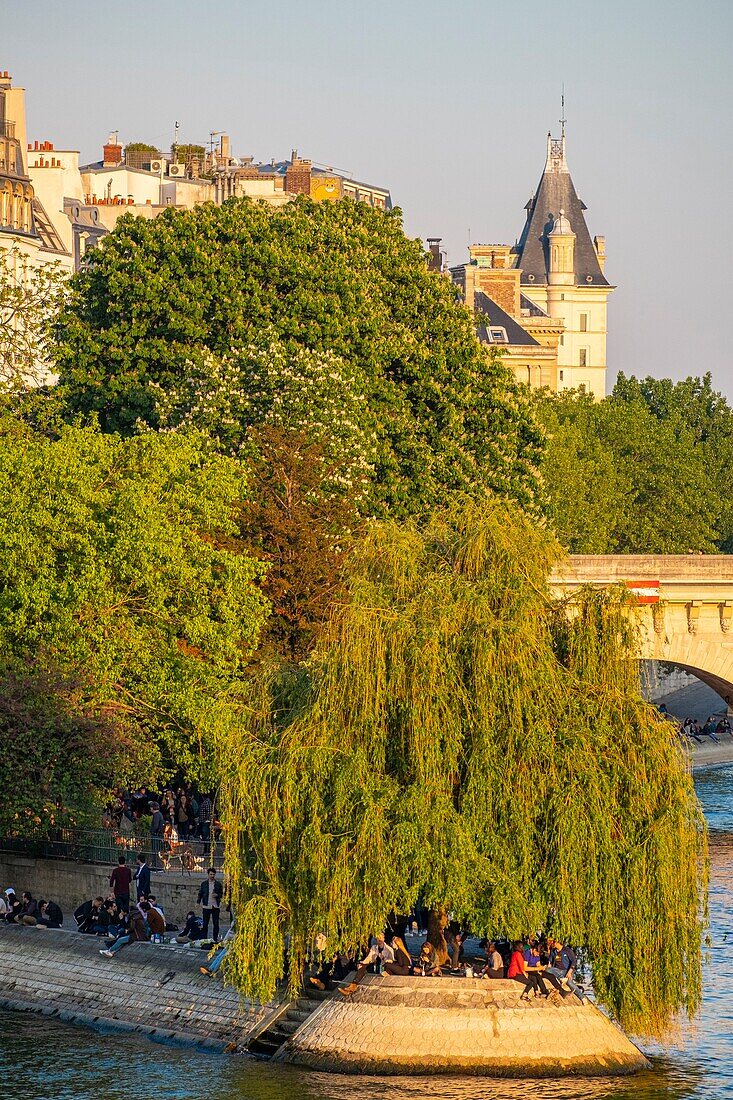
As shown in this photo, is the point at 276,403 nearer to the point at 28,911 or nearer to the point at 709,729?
the point at 28,911

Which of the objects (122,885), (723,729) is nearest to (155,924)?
(122,885)

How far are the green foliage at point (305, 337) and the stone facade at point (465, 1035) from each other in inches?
856

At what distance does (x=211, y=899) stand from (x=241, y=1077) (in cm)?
704

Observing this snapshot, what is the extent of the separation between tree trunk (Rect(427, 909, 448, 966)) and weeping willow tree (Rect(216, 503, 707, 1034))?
2.52 ft

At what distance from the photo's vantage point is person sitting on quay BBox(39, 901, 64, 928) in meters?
40.9

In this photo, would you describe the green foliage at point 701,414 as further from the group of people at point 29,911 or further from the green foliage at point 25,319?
the group of people at point 29,911

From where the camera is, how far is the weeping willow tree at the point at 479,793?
1270 inches

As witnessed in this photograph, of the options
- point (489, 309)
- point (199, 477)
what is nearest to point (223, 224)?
point (199, 477)

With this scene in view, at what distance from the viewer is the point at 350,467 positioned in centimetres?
5206

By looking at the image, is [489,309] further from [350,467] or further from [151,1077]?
[151,1077]

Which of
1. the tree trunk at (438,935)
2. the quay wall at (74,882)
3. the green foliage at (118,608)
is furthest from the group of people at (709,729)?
the tree trunk at (438,935)

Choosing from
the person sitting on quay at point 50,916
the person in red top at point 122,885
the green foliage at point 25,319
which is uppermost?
the green foliage at point 25,319

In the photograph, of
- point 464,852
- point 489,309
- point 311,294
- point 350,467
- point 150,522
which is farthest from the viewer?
point 489,309

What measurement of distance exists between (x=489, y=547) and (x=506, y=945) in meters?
6.03
